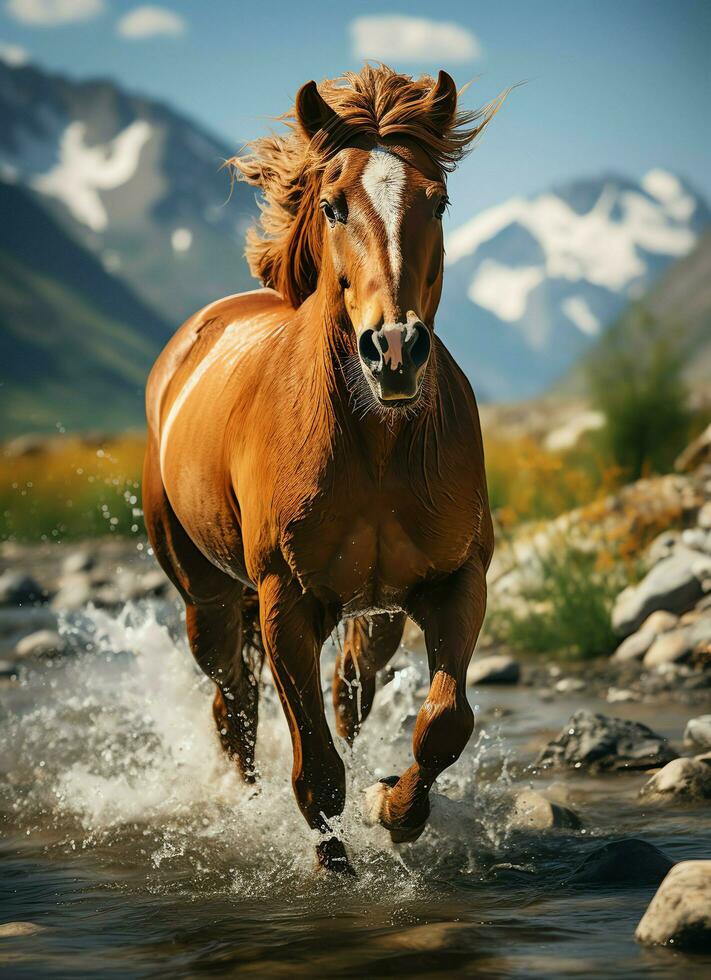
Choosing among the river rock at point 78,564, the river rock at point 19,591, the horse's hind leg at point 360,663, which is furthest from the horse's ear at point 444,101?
the river rock at point 78,564

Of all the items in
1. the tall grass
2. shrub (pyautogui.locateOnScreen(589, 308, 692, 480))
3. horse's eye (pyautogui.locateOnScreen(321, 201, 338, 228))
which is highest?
the tall grass

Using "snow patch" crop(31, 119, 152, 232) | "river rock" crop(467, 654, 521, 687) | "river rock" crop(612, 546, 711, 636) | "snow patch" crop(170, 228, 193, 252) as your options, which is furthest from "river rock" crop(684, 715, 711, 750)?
"snow patch" crop(31, 119, 152, 232)

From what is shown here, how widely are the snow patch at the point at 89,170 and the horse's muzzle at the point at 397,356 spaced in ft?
447

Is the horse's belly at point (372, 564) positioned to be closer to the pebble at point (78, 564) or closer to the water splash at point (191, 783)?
the water splash at point (191, 783)

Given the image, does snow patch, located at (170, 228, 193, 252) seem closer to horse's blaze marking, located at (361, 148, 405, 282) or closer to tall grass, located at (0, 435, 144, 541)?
tall grass, located at (0, 435, 144, 541)

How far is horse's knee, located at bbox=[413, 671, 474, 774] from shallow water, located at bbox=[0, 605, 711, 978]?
47cm

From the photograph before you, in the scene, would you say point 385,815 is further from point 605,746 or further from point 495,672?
point 495,672

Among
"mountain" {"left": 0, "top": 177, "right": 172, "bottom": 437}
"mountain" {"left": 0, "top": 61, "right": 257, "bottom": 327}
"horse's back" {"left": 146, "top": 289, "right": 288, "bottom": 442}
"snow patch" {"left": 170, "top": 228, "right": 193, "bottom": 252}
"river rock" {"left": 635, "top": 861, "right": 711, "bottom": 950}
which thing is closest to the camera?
"river rock" {"left": 635, "top": 861, "right": 711, "bottom": 950}

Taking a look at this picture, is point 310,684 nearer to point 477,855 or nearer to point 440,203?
point 477,855

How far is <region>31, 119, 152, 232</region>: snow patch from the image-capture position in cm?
13625

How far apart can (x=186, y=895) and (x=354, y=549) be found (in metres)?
1.37

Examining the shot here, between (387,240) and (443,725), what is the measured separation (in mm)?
1388

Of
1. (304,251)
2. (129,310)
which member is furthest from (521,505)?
(129,310)

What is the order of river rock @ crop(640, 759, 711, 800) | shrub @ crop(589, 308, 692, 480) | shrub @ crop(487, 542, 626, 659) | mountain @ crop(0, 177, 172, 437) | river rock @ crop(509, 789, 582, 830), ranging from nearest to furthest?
river rock @ crop(509, 789, 582, 830)
river rock @ crop(640, 759, 711, 800)
shrub @ crop(487, 542, 626, 659)
shrub @ crop(589, 308, 692, 480)
mountain @ crop(0, 177, 172, 437)
